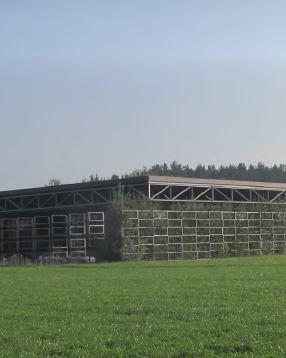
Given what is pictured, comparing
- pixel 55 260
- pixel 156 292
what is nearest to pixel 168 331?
pixel 156 292

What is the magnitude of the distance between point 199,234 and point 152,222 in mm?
4928

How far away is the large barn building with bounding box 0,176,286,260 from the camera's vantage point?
51438 millimetres

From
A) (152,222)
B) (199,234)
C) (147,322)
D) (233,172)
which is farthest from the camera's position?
(233,172)

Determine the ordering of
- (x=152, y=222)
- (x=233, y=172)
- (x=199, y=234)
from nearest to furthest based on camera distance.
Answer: (x=152, y=222)
(x=199, y=234)
(x=233, y=172)

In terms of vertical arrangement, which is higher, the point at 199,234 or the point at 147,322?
the point at 199,234

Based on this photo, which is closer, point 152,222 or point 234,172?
point 152,222

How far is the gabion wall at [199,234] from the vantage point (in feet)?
166

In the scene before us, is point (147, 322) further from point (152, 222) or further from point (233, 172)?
point (233, 172)

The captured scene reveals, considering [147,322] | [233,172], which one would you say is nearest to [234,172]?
[233,172]

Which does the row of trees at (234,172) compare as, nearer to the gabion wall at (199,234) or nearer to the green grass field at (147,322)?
the gabion wall at (199,234)

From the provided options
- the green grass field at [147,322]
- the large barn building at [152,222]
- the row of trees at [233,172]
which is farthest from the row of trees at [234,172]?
the green grass field at [147,322]

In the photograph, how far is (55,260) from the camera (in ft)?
167

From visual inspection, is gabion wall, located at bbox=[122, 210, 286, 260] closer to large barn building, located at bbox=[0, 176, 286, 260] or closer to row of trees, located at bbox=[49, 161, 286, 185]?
large barn building, located at bbox=[0, 176, 286, 260]

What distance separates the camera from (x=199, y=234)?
5425 cm
